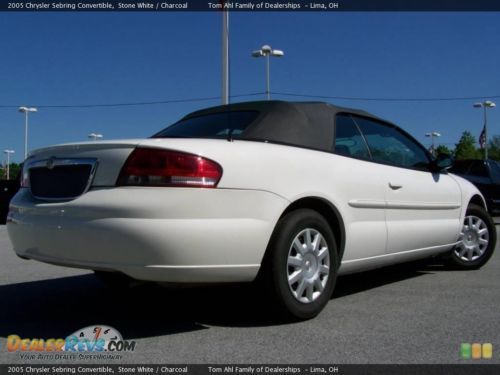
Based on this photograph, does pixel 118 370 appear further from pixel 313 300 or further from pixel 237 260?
pixel 313 300

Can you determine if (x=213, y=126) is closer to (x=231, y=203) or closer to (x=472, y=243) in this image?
(x=231, y=203)

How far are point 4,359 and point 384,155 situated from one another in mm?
3185

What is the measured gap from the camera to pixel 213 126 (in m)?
4.12

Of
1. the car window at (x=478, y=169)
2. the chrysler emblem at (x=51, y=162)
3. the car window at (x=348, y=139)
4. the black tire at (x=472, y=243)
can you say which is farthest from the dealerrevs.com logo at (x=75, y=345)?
the car window at (x=478, y=169)

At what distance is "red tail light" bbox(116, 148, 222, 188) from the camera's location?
309 cm

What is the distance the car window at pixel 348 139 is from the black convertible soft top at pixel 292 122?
8 centimetres

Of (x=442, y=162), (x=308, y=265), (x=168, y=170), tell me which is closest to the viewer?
(x=168, y=170)

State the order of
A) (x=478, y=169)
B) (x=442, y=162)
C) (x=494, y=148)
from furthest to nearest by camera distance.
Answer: (x=494, y=148) < (x=478, y=169) < (x=442, y=162)

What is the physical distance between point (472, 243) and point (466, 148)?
59.5 meters

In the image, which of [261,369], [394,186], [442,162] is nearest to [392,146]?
[394,186]

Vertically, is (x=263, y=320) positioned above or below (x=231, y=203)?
below

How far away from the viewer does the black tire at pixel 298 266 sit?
3365 millimetres

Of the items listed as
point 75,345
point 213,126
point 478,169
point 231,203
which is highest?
point 213,126

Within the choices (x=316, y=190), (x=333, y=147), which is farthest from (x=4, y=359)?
(x=333, y=147)
